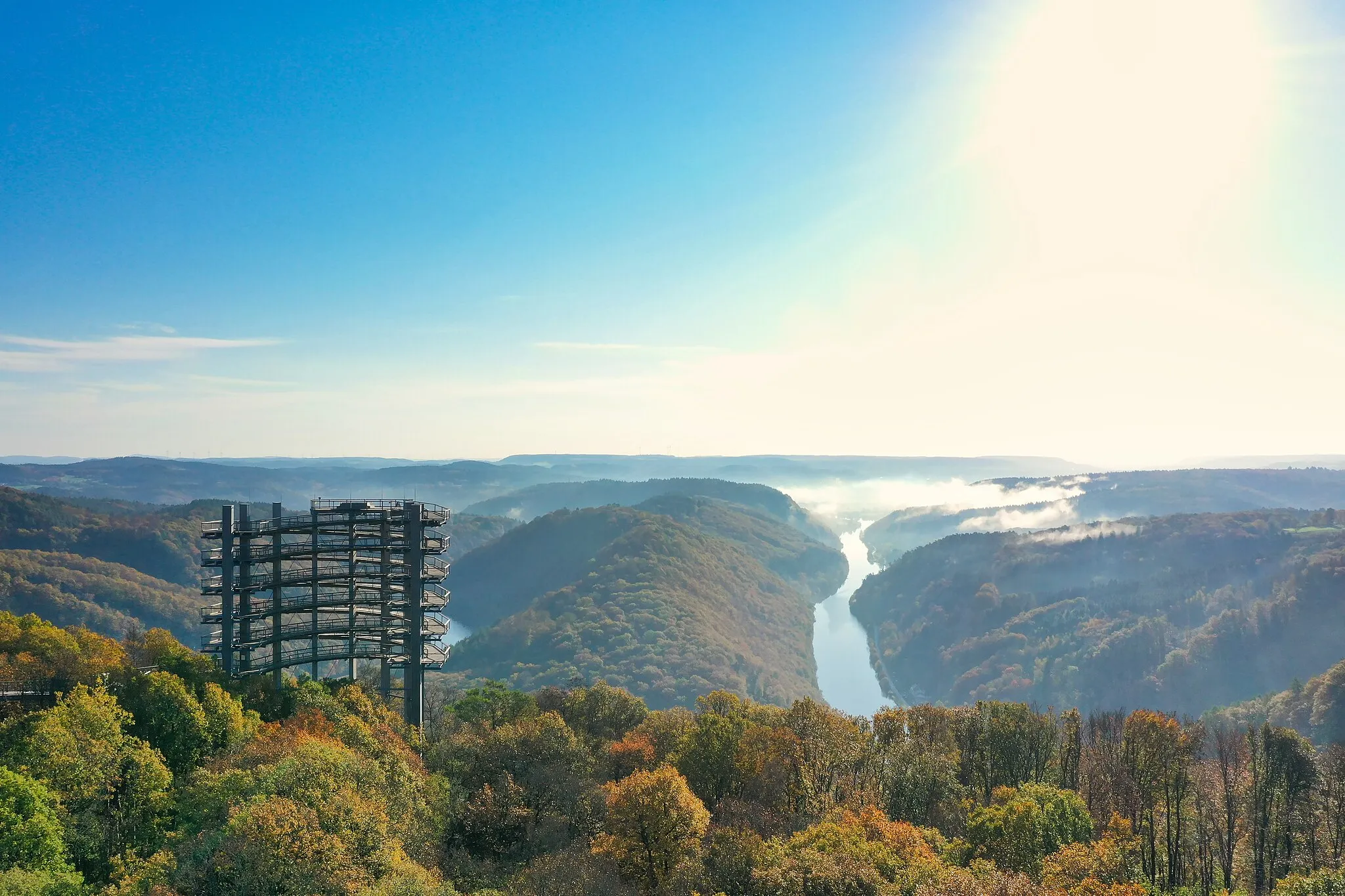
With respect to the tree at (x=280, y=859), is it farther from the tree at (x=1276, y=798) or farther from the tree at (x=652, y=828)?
the tree at (x=1276, y=798)

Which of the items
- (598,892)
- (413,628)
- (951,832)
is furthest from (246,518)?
(951,832)

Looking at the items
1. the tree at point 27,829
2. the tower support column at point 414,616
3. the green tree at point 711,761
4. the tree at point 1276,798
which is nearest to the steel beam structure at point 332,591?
the tower support column at point 414,616

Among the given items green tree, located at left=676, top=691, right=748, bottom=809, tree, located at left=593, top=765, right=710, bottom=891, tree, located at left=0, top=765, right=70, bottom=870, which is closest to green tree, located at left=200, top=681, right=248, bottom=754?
tree, located at left=0, top=765, right=70, bottom=870

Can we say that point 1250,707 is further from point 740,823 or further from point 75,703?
point 75,703

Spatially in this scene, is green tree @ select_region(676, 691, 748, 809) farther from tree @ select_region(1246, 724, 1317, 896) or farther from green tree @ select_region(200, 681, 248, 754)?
tree @ select_region(1246, 724, 1317, 896)

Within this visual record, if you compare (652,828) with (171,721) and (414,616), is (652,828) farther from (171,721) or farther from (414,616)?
(414,616)

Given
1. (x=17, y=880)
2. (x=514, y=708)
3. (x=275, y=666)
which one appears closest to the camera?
(x=17, y=880)
